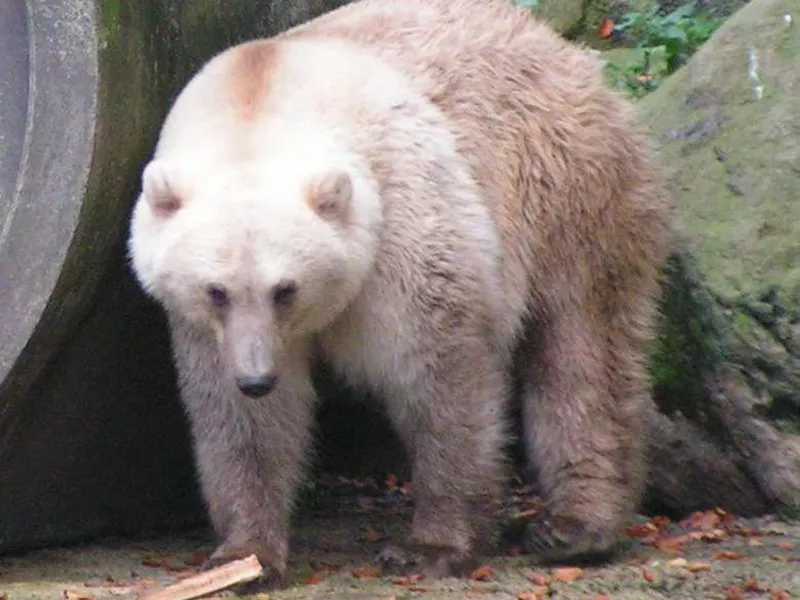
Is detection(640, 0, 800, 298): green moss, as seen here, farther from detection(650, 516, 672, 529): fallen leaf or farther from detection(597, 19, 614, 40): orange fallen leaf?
detection(597, 19, 614, 40): orange fallen leaf

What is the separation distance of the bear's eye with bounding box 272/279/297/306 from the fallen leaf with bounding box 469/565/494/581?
1.15m

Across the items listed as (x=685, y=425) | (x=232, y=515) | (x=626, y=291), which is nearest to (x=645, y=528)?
(x=685, y=425)

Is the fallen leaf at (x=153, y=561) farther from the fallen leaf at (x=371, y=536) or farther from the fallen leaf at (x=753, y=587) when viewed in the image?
the fallen leaf at (x=753, y=587)

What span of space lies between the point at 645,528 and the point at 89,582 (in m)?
2.21

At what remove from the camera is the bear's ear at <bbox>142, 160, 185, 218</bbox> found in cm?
505

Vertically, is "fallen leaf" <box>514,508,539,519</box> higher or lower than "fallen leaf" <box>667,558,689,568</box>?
lower

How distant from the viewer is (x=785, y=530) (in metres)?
6.04

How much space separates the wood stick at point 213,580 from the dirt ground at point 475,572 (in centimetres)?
5

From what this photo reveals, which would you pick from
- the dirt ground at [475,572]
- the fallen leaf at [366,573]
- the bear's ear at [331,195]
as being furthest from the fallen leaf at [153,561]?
the bear's ear at [331,195]

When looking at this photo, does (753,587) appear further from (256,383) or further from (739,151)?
(739,151)

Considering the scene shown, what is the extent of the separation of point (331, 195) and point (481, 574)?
A: 138 cm

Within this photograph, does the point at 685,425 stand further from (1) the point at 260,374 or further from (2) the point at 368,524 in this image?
(1) the point at 260,374

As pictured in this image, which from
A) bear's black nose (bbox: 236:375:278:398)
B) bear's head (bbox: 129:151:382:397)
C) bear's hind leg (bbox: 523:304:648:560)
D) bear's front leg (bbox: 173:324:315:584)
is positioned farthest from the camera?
bear's hind leg (bbox: 523:304:648:560)

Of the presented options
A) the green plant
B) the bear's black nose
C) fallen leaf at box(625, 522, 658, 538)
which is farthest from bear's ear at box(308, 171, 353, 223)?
the green plant
